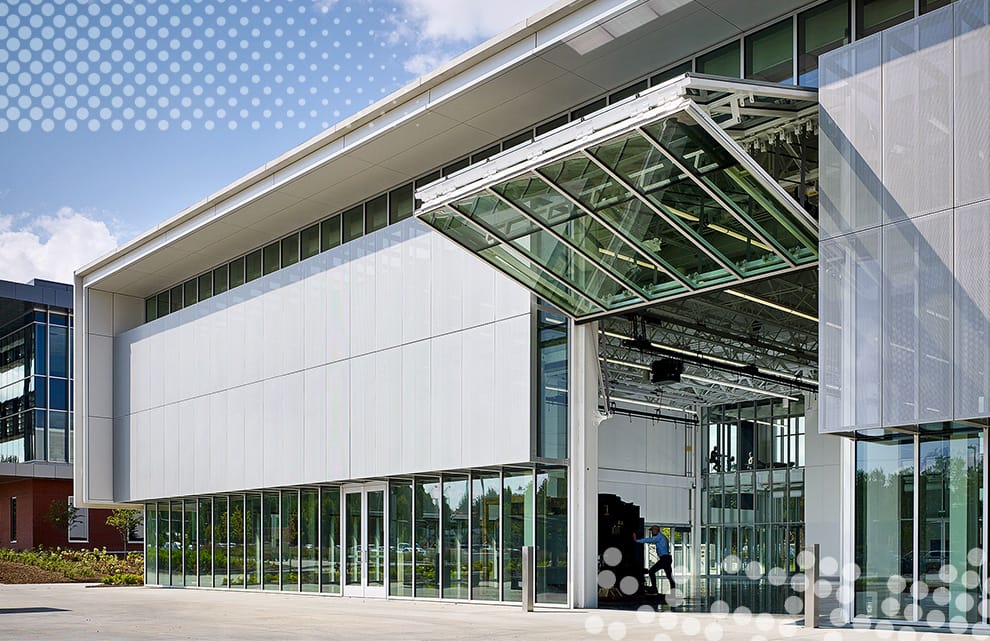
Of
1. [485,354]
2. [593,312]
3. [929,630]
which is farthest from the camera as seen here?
[485,354]

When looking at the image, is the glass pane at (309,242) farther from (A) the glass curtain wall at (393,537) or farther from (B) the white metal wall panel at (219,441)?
(A) the glass curtain wall at (393,537)

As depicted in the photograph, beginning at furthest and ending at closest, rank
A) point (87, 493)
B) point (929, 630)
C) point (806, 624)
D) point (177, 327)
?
point (87, 493) < point (177, 327) < point (806, 624) < point (929, 630)

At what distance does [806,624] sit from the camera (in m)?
15.5

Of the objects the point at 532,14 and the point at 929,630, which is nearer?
the point at 929,630

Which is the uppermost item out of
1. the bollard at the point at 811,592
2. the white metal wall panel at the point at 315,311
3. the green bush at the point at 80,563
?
the white metal wall panel at the point at 315,311

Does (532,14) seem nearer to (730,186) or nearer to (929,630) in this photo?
(730,186)

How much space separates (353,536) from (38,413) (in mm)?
37027

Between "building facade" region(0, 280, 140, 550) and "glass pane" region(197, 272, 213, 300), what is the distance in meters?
24.8

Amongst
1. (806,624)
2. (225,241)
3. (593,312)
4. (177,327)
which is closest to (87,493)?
(177,327)

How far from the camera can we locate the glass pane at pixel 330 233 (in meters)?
27.5

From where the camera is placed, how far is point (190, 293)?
34625 millimetres

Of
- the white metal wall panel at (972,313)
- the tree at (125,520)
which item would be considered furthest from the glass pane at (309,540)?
the tree at (125,520)

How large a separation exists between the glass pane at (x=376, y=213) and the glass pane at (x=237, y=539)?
394 inches

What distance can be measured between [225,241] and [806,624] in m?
20.2
